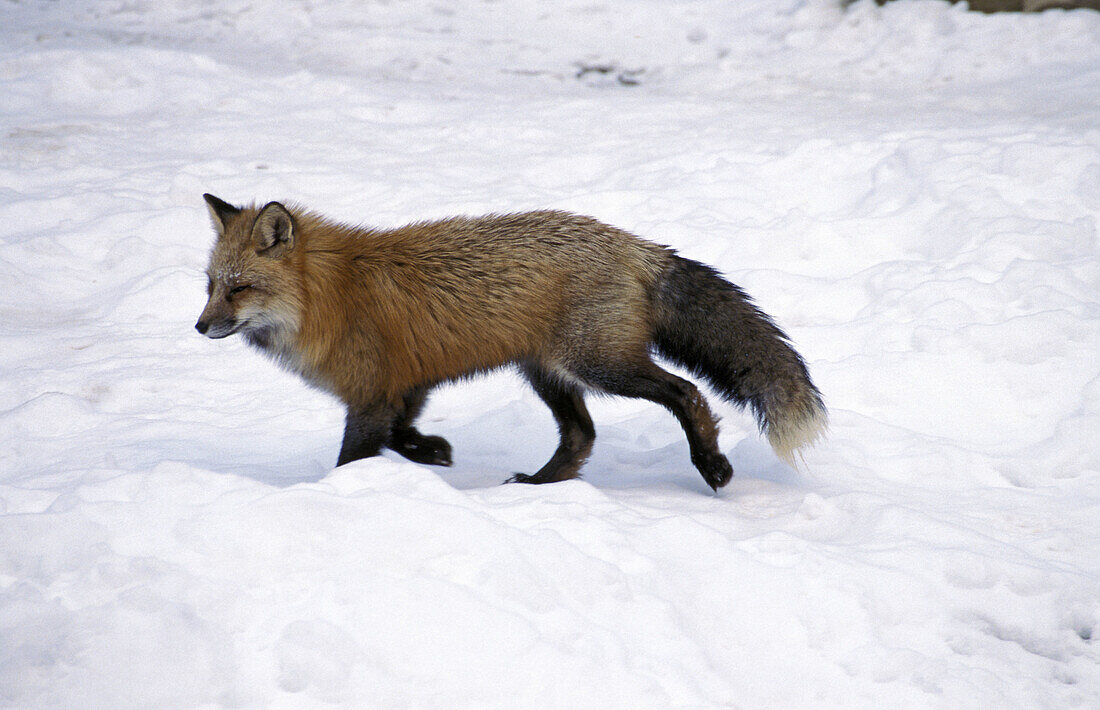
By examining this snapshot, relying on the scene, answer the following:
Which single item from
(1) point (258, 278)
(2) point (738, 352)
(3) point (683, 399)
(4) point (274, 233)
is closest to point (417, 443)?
(1) point (258, 278)

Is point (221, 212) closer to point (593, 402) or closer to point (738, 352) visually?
point (593, 402)

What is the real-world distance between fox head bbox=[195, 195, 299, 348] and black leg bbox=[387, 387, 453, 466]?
64 centimetres

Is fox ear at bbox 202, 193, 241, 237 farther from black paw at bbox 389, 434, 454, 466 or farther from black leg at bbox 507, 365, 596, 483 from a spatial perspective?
black leg at bbox 507, 365, 596, 483

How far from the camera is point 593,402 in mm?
4738

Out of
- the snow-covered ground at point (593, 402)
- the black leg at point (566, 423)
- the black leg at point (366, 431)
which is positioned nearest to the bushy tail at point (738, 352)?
the snow-covered ground at point (593, 402)

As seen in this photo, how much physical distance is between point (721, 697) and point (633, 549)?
610mm

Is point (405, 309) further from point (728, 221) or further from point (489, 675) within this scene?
point (728, 221)

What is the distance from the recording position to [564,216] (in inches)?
152

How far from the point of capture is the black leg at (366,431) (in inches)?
138

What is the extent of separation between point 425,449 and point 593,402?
1.19m

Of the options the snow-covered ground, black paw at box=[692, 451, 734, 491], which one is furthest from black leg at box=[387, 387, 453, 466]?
black paw at box=[692, 451, 734, 491]

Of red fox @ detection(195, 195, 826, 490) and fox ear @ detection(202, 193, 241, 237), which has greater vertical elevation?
fox ear @ detection(202, 193, 241, 237)

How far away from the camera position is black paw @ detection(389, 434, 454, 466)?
12.8 feet

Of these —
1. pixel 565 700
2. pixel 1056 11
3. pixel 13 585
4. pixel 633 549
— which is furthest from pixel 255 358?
pixel 1056 11
